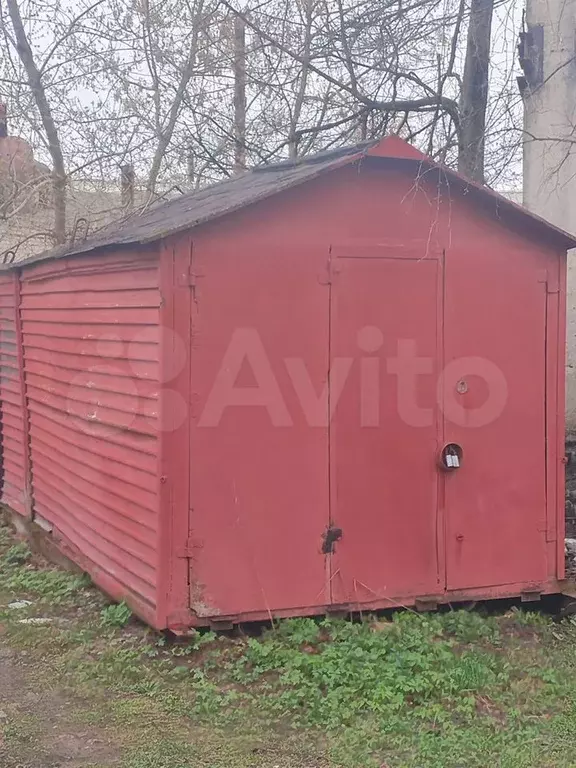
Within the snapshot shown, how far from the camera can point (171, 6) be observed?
49.4 ft

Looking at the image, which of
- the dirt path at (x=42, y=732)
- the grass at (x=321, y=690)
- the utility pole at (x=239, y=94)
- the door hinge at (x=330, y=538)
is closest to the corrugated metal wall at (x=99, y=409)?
the grass at (x=321, y=690)

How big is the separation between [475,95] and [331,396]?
514cm

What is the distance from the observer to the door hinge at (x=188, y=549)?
5633 mm

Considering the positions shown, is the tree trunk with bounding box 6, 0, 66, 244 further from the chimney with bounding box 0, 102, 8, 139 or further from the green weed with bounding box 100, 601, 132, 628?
the green weed with bounding box 100, 601, 132, 628

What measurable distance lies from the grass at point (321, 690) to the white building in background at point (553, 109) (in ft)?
16.9

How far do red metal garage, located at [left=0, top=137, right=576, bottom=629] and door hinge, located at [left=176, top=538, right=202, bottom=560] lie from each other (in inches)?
0.5

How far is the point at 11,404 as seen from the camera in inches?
374

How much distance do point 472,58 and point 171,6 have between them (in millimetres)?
7315

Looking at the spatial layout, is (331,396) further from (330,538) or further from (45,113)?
(45,113)

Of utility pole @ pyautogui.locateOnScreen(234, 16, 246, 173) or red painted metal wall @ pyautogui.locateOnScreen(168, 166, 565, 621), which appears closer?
red painted metal wall @ pyautogui.locateOnScreen(168, 166, 565, 621)

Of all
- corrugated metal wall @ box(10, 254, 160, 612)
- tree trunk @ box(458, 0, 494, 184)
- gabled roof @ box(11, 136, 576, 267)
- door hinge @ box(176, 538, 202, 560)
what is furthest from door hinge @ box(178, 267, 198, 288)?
tree trunk @ box(458, 0, 494, 184)

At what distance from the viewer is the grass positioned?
4473 millimetres

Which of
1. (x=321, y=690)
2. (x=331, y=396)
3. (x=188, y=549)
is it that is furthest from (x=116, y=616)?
(x=331, y=396)

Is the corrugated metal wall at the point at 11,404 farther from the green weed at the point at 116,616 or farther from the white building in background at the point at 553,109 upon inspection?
the white building in background at the point at 553,109
